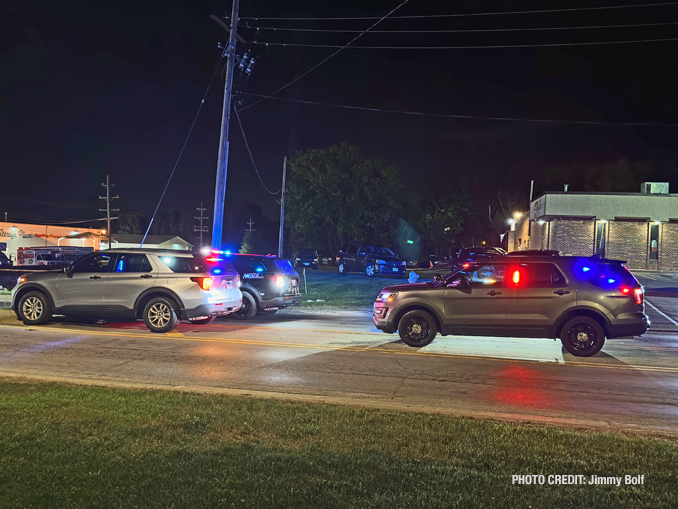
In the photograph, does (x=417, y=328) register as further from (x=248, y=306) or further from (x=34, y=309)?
(x=34, y=309)

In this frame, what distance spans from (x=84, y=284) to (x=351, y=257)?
829 inches

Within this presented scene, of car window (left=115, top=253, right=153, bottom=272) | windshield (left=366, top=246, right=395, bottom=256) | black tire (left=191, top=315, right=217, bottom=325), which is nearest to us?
car window (left=115, top=253, right=153, bottom=272)

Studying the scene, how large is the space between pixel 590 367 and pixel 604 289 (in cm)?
169

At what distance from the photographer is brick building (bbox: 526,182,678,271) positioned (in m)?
37.7

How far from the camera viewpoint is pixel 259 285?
1537 centimetres

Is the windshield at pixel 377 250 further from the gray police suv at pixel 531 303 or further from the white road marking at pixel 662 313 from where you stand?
the gray police suv at pixel 531 303

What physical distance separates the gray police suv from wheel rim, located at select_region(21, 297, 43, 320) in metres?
8.34

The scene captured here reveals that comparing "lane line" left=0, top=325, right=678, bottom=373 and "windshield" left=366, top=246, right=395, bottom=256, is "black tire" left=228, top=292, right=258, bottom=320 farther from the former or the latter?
"windshield" left=366, top=246, right=395, bottom=256

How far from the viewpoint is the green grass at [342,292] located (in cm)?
2041

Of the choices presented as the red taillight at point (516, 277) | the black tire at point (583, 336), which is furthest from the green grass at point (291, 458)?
the red taillight at point (516, 277)

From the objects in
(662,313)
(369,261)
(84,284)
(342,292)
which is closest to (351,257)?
(369,261)

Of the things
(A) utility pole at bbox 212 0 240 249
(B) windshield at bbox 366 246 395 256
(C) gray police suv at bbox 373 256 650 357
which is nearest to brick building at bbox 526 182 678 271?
(B) windshield at bbox 366 246 395 256

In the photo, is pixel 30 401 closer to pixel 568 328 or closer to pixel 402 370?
pixel 402 370

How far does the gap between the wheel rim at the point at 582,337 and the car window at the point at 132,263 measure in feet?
29.5
